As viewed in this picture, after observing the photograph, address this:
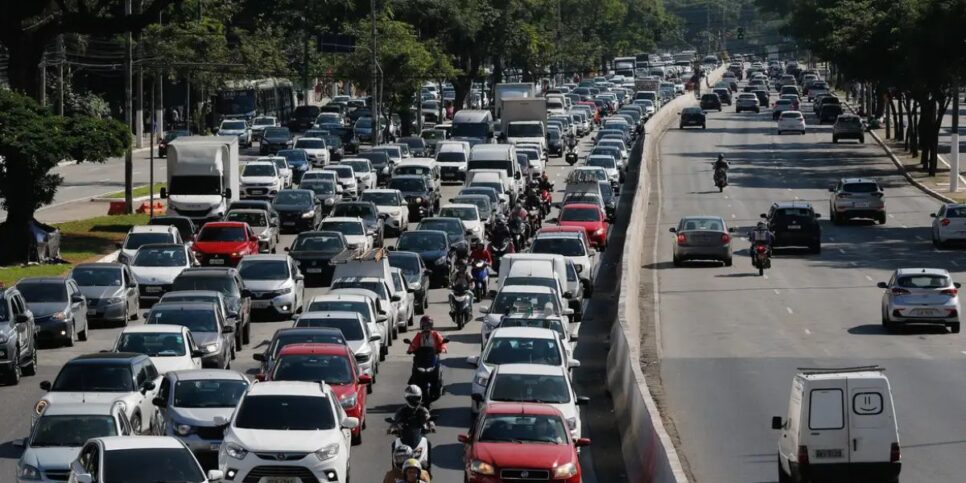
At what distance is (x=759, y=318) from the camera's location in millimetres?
42812

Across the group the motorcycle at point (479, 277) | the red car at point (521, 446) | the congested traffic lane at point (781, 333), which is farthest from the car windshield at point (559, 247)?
the red car at point (521, 446)

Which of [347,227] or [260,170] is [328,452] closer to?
[347,227]

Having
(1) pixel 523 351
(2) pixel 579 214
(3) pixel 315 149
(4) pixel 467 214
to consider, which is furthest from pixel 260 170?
(1) pixel 523 351

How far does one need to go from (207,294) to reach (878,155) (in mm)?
68642

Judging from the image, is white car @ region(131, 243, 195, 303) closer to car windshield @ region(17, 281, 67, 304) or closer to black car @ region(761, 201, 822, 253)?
car windshield @ region(17, 281, 67, 304)

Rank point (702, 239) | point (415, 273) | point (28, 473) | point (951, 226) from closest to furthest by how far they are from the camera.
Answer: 1. point (28, 473)
2. point (415, 273)
3. point (702, 239)
4. point (951, 226)

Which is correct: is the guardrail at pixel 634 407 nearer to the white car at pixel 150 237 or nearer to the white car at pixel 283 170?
the white car at pixel 150 237

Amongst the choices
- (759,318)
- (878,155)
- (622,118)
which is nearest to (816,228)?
(759,318)

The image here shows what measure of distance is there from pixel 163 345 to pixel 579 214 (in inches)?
1108

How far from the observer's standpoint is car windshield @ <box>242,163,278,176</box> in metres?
67.7

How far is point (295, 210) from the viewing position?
197 ft

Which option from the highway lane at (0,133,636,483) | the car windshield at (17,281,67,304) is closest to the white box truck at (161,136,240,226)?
the highway lane at (0,133,636,483)

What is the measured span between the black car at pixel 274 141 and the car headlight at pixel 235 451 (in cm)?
6992

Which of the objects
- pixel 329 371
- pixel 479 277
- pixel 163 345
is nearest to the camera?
pixel 329 371
